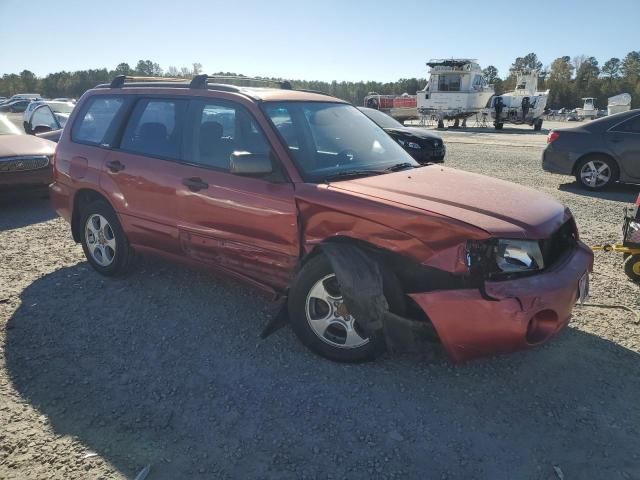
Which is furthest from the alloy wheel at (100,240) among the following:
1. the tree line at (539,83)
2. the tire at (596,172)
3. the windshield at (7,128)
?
the tree line at (539,83)

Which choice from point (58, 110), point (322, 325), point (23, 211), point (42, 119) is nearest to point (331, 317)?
point (322, 325)

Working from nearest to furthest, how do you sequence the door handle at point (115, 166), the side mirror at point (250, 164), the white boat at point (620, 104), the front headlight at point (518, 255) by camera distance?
the front headlight at point (518, 255), the side mirror at point (250, 164), the door handle at point (115, 166), the white boat at point (620, 104)

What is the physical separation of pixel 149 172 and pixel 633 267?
14.9 ft

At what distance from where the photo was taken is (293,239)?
3.26m

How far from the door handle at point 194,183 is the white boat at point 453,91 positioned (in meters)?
31.6

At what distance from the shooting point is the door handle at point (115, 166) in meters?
4.21

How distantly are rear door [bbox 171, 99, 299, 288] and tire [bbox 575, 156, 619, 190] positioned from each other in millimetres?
7803

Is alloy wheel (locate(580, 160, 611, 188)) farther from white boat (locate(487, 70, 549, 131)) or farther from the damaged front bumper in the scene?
white boat (locate(487, 70, 549, 131))

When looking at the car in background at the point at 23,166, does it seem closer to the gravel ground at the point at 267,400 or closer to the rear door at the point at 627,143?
the gravel ground at the point at 267,400

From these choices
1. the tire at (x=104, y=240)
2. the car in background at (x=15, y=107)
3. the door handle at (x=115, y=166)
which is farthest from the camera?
the car in background at (x=15, y=107)

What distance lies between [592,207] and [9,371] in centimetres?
801

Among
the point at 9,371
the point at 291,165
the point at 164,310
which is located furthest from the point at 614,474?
the point at 9,371

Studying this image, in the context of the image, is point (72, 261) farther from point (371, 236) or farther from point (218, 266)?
point (371, 236)

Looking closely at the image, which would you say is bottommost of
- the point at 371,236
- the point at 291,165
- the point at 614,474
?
the point at 614,474
